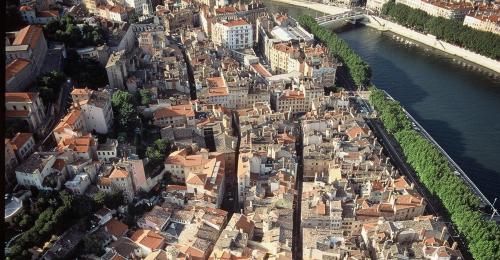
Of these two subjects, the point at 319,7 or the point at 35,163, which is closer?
the point at 35,163

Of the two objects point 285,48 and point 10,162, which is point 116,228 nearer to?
point 10,162

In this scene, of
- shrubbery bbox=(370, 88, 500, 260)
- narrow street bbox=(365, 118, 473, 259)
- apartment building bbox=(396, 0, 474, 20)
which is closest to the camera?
shrubbery bbox=(370, 88, 500, 260)

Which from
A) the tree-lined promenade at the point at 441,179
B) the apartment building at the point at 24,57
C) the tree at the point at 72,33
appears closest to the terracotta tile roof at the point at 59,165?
the apartment building at the point at 24,57

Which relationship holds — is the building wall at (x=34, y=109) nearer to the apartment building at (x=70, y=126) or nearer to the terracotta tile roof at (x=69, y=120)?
the apartment building at (x=70, y=126)

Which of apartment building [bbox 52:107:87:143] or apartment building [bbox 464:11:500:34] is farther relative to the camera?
apartment building [bbox 464:11:500:34]

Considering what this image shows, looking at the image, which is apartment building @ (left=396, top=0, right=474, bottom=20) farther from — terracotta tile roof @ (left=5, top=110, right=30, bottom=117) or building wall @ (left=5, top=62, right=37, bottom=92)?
terracotta tile roof @ (left=5, top=110, right=30, bottom=117)

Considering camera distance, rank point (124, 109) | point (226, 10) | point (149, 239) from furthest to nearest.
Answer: point (226, 10) → point (124, 109) → point (149, 239)

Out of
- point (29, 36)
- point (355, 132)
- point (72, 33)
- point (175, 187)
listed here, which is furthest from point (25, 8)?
point (355, 132)

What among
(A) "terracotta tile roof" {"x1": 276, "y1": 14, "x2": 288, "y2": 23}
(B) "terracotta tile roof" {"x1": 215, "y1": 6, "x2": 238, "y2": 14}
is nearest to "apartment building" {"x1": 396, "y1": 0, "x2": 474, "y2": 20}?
(A) "terracotta tile roof" {"x1": 276, "y1": 14, "x2": 288, "y2": 23}
